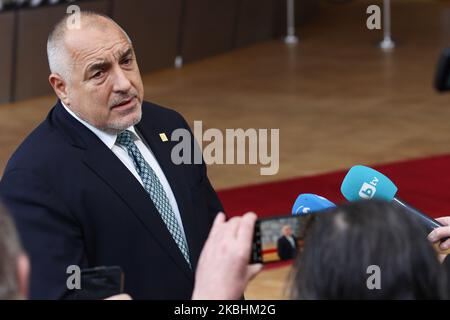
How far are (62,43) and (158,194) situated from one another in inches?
16.9

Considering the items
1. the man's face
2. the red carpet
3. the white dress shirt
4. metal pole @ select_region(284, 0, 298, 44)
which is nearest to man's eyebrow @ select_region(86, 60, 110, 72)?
the man's face

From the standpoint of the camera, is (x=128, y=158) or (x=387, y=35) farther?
(x=387, y=35)

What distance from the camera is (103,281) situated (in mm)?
1920

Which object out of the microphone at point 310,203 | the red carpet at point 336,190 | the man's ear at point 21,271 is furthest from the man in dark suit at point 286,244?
A: the red carpet at point 336,190

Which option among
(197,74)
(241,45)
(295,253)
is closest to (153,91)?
(197,74)

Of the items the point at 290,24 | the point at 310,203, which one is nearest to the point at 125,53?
the point at 310,203

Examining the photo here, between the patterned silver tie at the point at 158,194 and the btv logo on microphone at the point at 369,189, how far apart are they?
0.44m

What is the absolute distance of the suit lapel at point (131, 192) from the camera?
250 cm

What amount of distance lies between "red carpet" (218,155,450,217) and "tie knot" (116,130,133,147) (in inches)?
133

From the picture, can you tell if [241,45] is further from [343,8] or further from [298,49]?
[343,8]

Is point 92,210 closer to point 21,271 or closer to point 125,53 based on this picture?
point 125,53

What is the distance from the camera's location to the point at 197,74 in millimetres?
10250

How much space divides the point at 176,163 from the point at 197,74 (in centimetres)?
761

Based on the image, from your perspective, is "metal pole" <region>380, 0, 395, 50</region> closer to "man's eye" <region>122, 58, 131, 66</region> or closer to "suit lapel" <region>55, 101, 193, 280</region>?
"man's eye" <region>122, 58, 131, 66</region>
